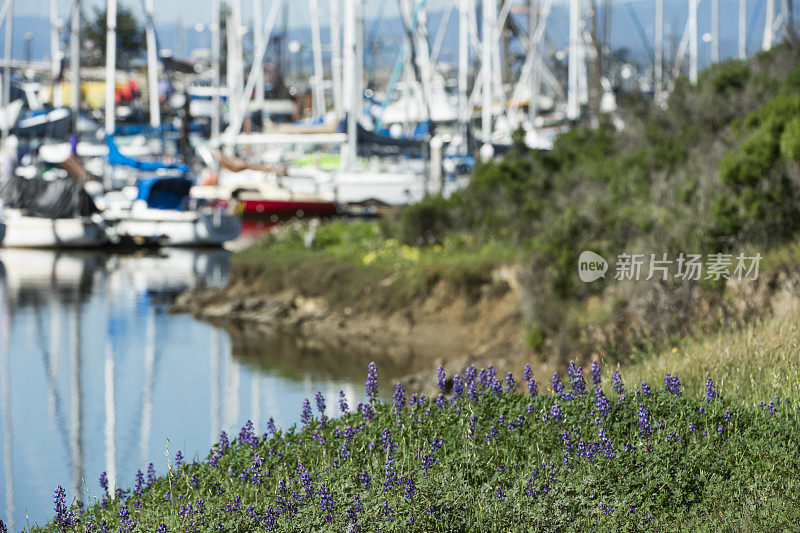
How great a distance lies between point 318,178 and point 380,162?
6.00 m

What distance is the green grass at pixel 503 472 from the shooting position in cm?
696

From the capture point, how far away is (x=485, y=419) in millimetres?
8664

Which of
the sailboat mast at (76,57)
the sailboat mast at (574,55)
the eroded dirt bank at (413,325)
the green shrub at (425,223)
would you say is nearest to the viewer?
the eroded dirt bank at (413,325)

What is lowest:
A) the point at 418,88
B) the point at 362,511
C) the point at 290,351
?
the point at 290,351

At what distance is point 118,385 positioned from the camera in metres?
19.0

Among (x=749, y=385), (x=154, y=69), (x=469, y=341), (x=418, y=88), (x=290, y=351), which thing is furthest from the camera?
(x=154, y=69)

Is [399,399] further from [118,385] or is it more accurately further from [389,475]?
[118,385]

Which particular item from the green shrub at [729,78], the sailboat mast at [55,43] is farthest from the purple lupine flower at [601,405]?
the sailboat mast at [55,43]

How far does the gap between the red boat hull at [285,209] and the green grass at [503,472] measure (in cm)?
3995

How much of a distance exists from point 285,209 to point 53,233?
11.6 metres

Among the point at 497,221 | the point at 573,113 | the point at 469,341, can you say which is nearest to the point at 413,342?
the point at 469,341

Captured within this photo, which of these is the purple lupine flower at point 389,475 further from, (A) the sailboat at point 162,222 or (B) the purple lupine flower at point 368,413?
(A) the sailboat at point 162,222

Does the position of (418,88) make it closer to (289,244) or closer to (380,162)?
(380,162)

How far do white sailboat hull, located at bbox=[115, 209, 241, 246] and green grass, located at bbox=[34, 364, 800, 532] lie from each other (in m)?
33.7
